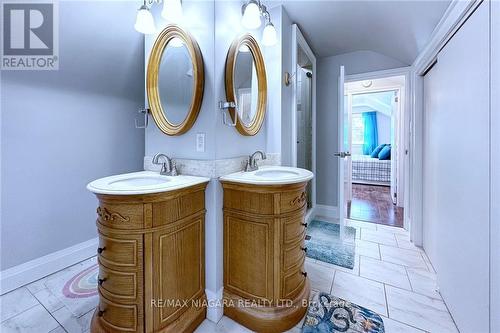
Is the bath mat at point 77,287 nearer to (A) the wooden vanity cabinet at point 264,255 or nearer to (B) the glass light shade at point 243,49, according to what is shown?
(A) the wooden vanity cabinet at point 264,255

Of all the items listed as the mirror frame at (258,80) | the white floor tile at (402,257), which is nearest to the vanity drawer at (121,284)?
the mirror frame at (258,80)

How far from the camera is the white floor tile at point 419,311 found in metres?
1.34

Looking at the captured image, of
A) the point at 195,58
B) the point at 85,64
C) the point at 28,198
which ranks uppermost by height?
the point at 85,64

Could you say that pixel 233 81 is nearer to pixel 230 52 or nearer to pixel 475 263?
pixel 230 52

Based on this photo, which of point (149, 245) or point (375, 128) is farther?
point (375, 128)

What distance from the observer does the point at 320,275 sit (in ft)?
6.11

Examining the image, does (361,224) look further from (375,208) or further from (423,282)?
(423,282)

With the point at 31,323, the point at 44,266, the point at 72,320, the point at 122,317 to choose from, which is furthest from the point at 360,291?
the point at 44,266

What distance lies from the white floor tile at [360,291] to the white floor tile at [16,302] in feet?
7.05

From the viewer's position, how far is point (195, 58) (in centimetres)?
142

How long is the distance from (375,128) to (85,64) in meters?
8.02

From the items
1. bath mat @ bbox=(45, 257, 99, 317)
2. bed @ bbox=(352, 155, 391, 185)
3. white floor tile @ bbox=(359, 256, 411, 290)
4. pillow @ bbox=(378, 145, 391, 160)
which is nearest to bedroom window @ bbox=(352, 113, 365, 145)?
pillow @ bbox=(378, 145, 391, 160)

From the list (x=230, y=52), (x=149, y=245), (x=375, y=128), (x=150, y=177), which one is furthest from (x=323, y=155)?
(x=375, y=128)

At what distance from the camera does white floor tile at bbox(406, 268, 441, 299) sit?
1631 mm
